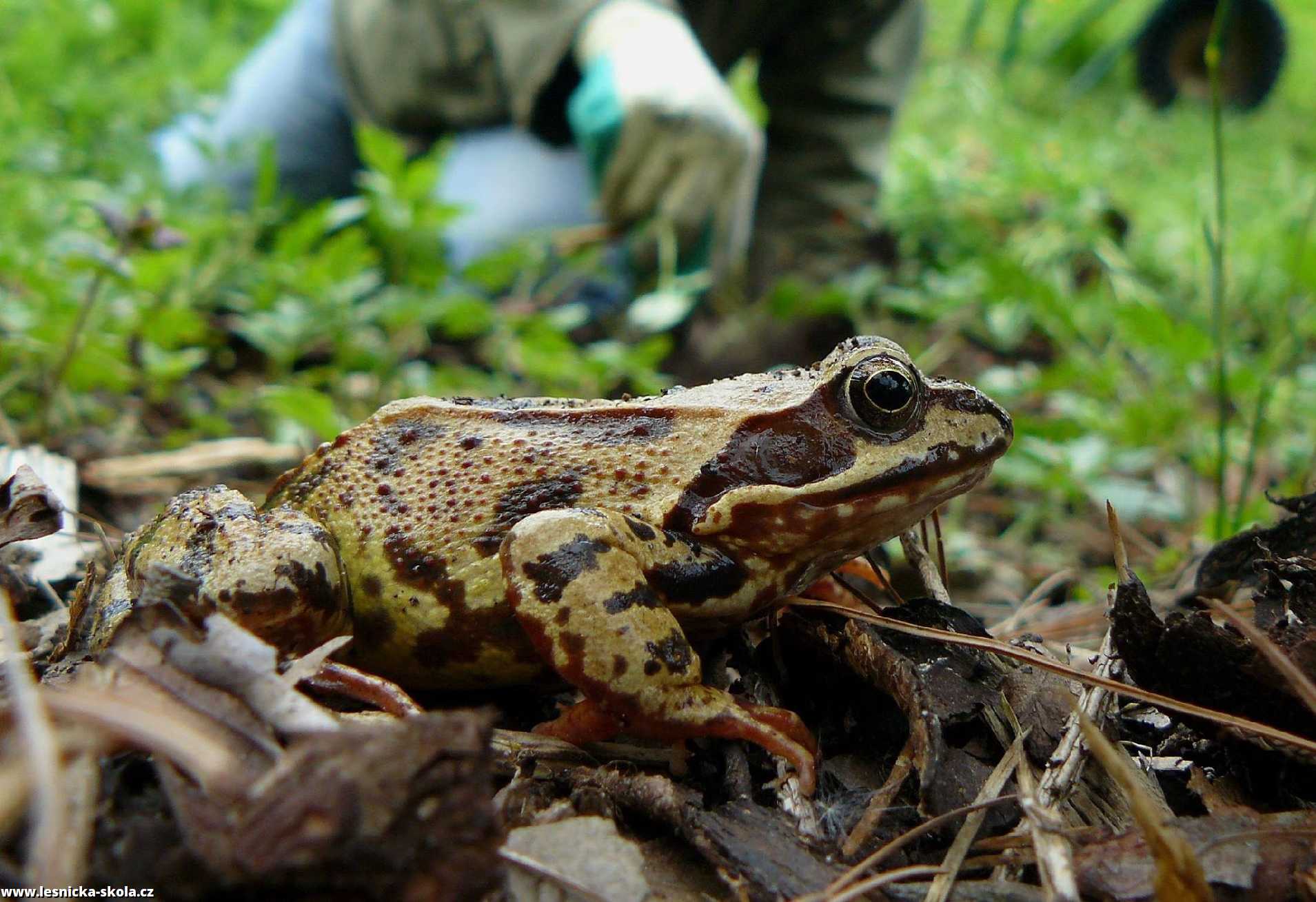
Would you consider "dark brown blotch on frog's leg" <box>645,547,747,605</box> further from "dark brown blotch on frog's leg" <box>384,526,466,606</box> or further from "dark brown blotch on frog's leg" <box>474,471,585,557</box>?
"dark brown blotch on frog's leg" <box>384,526,466,606</box>

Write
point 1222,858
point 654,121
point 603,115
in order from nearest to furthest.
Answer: point 1222,858, point 654,121, point 603,115

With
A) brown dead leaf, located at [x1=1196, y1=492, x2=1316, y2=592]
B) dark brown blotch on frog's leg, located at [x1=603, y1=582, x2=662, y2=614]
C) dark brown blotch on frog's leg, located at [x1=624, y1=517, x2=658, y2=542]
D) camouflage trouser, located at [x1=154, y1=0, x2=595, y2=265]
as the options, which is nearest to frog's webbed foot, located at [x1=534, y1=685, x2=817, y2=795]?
dark brown blotch on frog's leg, located at [x1=603, y1=582, x2=662, y2=614]

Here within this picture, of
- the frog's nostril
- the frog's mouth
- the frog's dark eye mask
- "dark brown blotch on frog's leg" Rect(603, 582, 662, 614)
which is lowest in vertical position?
"dark brown blotch on frog's leg" Rect(603, 582, 662, 614)

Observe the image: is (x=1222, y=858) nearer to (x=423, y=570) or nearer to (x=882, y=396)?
(x=882, y=396)

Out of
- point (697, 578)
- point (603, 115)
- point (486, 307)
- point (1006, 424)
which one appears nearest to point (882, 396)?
point (1006, 424)

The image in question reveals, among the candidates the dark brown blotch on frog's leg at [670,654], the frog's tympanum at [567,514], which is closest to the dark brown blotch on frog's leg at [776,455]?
the frog's tympanum at [567,514]

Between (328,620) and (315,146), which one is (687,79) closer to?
(315,146)

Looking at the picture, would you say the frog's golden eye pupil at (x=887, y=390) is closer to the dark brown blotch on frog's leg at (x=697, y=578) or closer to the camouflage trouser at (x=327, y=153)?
the dark brown blotch on frog's leg at (x=697, y=578)
